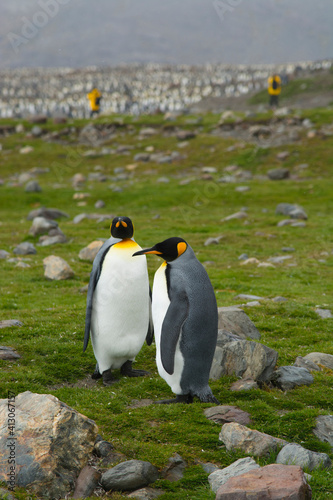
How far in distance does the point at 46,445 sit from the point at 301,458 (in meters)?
2.16

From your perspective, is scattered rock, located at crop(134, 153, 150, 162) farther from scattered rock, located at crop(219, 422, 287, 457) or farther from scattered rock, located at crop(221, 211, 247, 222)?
scattered rock, located at crop(219, 422, 287, 457)

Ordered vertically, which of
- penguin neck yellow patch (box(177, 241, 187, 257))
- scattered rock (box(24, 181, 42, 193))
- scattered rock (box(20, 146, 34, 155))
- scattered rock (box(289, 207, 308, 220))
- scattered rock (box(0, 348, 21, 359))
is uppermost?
scattered rock (box(20, 146, 34, 155))

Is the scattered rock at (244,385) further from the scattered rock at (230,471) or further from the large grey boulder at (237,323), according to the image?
the scattered rock at (230,471)

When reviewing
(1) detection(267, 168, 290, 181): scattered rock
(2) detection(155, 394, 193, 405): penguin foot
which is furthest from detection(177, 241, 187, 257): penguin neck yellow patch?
(1) detection(267, 168, 290, 181): scattered rock

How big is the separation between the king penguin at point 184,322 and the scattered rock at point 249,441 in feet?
2.98

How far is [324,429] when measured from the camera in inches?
209

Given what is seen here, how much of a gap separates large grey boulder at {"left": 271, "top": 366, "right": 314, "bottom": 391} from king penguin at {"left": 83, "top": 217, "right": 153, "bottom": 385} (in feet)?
5.52

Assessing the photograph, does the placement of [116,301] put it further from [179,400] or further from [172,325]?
[179,400]

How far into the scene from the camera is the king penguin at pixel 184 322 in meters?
5.71

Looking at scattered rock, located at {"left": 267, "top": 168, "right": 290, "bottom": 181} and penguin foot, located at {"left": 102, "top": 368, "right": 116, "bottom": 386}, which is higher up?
scattered rock, located at {"left": 267, "top": 168, "right": 290, "bottom": 181}

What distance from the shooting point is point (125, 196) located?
22.8 meters

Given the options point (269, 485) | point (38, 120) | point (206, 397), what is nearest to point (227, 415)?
point (206, 397)

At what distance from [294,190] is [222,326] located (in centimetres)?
1592

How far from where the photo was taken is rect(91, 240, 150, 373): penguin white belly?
21.9 ft
